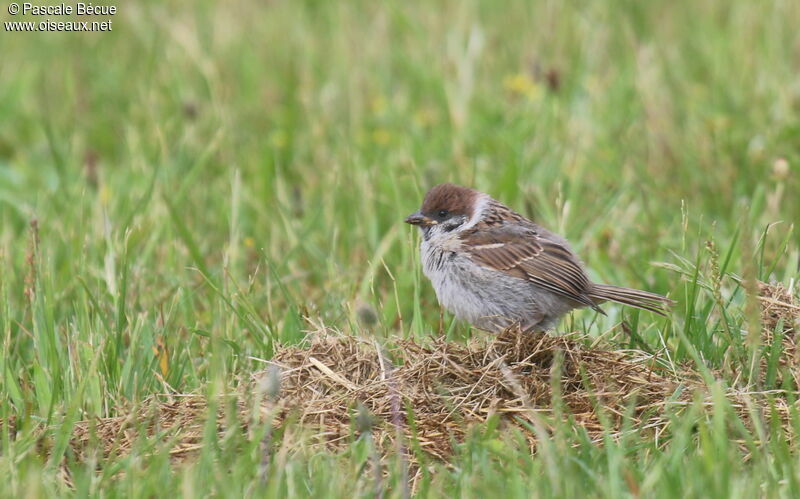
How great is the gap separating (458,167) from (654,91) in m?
1.42

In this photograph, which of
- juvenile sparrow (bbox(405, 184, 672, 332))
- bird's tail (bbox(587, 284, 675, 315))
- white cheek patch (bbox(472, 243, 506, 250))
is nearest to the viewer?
bird's tail (bbox(587, 284, 675, 315))

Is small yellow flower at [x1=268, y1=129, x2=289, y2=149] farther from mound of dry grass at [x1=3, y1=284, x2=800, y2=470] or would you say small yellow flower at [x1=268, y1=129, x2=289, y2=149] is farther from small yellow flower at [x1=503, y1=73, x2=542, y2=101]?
mound of dry grass at [x1=3, y1=284, x2=800, y2=470]

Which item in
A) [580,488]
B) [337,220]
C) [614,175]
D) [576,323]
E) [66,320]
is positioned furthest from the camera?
[614,175]

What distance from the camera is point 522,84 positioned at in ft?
26.8

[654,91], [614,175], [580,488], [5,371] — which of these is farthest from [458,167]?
[580,488]

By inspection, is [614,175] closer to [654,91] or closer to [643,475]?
[654,91]

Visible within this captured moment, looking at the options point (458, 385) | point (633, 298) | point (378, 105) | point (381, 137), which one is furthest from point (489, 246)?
point (378, 105)

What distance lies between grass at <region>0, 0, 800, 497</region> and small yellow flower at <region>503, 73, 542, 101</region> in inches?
0.8

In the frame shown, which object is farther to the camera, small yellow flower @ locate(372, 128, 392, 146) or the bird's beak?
small yellow flower @ locate(372, 128, 392, 146)

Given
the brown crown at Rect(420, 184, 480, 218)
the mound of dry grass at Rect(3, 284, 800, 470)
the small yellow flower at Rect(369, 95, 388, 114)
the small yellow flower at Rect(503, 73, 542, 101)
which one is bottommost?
the mound of dry grass at Rect(3, 284, 800, 470)

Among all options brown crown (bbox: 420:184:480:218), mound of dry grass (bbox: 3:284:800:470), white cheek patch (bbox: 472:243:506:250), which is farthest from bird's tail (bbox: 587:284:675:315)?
brown crown (bbox: 420:184:480:218)

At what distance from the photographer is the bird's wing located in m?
4.78

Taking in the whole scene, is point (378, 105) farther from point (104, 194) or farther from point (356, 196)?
point (104, 194)

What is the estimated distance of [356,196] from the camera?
6.38 metres
